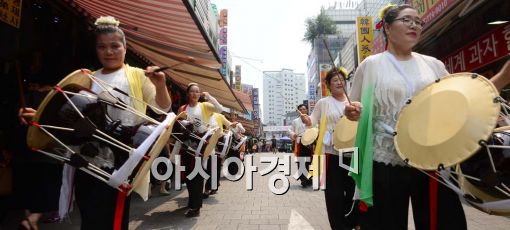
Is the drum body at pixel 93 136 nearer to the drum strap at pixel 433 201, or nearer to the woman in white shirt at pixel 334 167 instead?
the drum strap at pixel 433 201

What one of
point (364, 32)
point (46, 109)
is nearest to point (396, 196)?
point (46, 109)

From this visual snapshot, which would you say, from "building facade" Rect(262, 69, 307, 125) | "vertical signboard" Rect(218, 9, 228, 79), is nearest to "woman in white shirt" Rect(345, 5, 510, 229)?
"vertical signboard" Rect(218, 9, 228, 79)

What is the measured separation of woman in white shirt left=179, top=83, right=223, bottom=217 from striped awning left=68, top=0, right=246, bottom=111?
516 mm

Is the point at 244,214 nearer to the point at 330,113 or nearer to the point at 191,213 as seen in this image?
the point at 191,213

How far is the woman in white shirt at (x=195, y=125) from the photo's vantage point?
492 cm

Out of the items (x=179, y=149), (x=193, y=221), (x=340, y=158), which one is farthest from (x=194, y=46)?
(x=340, y=158)

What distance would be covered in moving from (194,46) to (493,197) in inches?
190

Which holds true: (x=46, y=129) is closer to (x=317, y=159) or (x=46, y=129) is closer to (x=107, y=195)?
(x=107, y=195)

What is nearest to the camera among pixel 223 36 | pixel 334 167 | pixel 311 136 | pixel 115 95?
pixel 115 95

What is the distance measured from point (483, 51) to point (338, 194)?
16.7ft

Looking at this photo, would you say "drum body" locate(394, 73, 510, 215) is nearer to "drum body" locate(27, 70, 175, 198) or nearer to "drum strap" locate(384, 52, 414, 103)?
"drum strap" locate(384, 52, 414, 103)

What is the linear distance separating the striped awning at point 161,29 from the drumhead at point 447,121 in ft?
6.68

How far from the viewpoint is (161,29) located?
5.09m

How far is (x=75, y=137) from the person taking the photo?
202 centimetres
